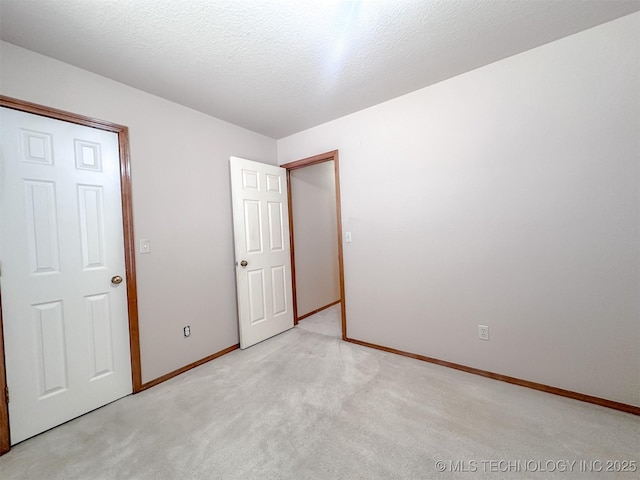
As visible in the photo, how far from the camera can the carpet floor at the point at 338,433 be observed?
128 cm

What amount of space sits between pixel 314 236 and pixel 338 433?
8.53 feet

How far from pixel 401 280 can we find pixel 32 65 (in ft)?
10.0

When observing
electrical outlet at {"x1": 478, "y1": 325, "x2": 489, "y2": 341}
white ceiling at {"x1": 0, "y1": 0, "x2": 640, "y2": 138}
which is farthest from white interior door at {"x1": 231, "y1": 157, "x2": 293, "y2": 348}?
electrical outlet at {"x1": 478, "y1": 325, "x2": 489, "y2": 341}

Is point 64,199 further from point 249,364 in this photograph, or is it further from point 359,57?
point 359,57

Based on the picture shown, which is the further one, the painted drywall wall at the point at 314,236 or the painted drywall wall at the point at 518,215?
the painted drywall wall at the point at 314,236

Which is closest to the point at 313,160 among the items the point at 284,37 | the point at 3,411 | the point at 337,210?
the point at 337,210

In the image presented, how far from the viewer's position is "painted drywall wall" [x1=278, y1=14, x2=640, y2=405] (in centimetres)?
159

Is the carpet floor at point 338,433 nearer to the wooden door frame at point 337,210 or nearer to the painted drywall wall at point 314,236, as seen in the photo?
the wooden door frame at point 337,210

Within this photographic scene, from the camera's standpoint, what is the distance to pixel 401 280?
242cm

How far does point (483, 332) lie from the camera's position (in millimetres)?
2039

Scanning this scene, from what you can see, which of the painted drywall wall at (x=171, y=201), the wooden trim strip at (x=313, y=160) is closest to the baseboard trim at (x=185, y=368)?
the painted drywall wall at (x=171, y=201)

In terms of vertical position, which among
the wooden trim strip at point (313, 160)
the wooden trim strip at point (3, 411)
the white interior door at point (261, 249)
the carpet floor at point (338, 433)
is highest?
the wooden trim strip at point (313, 160)

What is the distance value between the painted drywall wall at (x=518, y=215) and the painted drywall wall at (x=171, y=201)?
146cm

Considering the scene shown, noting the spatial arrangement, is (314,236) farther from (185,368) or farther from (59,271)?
(59,271)
